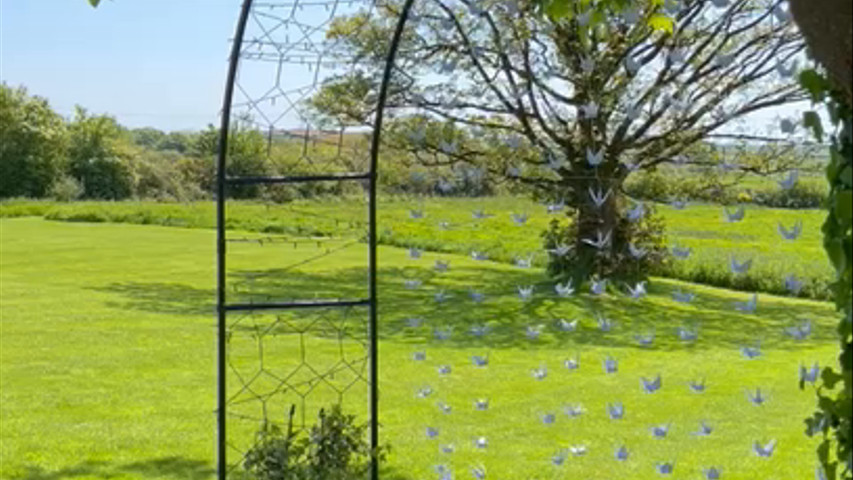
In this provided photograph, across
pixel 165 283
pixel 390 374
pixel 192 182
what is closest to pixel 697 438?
pixel 390 374

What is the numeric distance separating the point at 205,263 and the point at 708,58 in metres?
6.87

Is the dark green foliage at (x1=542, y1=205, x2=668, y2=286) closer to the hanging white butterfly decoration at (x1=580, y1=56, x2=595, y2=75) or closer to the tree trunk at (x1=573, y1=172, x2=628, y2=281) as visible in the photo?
the tree trunk at (x1=573, y1=172, x2=628, y2=281)

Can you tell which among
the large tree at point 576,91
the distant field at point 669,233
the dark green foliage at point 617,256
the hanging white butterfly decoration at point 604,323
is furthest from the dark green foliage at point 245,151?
the dark green foliage at point 617,256

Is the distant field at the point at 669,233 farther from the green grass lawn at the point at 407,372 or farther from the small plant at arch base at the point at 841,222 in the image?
the small plant at arch base at the point at 841,222

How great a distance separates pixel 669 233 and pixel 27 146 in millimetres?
14690

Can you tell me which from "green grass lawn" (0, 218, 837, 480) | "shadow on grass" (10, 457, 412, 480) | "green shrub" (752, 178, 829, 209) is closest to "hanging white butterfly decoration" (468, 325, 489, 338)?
"green grass lawn" (0, 218, 837, 480)

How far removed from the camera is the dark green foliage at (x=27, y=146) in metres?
21.0

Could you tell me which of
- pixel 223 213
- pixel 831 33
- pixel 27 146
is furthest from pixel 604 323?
pixel 27 146

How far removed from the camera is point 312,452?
10.1ft

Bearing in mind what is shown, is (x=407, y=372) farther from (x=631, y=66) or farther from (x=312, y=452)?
(x=631, y=66)

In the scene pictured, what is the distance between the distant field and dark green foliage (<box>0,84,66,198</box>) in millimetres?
8224

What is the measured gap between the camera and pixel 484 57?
840 centimetres

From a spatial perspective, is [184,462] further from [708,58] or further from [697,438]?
[708,58]

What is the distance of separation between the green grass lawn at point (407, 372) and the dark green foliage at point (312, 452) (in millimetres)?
414
